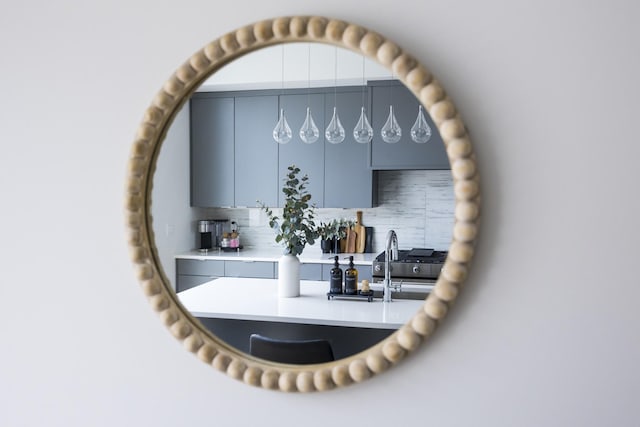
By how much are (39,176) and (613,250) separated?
1.32m

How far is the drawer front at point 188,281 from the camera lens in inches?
51.8

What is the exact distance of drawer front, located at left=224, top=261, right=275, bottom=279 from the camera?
4.32 ft

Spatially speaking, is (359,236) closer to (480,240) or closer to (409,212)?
(409,212)

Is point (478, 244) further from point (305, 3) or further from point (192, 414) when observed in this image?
point (192, 414)

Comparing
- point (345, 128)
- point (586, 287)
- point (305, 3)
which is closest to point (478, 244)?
point (586, 287)

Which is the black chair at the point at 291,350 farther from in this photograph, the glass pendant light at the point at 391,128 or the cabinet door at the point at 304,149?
the glass pendant light at the point at 391,128

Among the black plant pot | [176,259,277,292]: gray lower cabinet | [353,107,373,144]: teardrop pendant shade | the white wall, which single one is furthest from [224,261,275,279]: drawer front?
[353,107,373,144]: teardrop pendant shade

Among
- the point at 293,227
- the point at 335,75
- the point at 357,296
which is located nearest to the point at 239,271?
the point at 293,227

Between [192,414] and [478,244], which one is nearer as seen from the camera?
[478,244]

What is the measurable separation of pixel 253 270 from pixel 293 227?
14 cm

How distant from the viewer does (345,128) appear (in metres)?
1.34

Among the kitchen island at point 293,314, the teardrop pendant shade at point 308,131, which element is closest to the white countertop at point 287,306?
the kitchen island at point 293,314

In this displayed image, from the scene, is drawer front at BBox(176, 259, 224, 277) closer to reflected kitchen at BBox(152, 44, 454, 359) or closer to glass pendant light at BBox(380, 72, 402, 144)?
reflected kitchen at BBox(152, 44, 454, 359)

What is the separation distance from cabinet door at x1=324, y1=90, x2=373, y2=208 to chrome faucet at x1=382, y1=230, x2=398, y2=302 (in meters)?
0.20
